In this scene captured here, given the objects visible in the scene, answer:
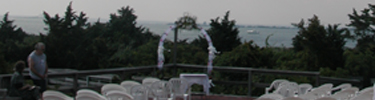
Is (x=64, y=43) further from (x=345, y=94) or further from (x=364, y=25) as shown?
(x=345, y=94)

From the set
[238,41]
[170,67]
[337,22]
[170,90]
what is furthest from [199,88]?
[238,41]

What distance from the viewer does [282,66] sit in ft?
35.9

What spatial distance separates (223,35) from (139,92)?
10541mm

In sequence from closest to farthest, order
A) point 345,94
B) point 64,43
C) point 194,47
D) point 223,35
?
point 345,94 → point 194,47 → point 223,35 → point 64,43

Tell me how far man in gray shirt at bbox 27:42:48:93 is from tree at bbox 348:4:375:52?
30.9 ft

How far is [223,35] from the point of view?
15711 mm

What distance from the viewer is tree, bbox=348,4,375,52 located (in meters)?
12.1

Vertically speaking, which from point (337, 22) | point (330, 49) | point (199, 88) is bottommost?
point (199, 88)

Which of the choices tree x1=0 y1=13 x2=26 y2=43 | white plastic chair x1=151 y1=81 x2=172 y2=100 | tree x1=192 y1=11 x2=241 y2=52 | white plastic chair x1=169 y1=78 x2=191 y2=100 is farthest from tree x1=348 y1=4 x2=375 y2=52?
tree x1=0 y1=13 x2=26 y2=43

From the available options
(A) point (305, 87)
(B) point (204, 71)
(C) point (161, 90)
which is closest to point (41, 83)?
(C) point (161, 90)

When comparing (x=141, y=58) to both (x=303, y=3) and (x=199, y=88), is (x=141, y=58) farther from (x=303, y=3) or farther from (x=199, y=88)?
(x=303, y=3)

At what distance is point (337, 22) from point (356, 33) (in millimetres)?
683

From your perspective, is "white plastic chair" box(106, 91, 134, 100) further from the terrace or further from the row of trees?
the row of trees

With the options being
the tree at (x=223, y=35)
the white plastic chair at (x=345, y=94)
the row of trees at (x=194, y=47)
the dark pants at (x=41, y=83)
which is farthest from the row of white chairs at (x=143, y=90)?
the tree at (x=223, y=35)
